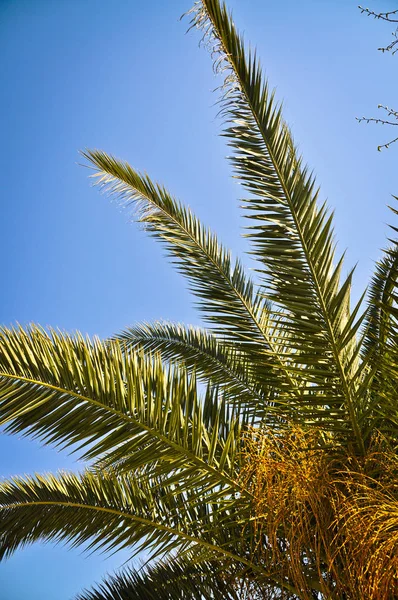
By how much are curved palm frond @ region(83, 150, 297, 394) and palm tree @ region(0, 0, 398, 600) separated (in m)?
0.29

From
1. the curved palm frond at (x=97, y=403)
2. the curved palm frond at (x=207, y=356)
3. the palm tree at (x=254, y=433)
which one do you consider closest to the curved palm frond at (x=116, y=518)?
the palm tree at (x=254, y=433)

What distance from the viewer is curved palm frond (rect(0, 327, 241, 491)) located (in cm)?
310

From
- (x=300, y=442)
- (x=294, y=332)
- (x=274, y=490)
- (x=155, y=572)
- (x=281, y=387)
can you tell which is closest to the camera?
(x=274, y=490)

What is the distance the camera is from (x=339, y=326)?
11.5 ft

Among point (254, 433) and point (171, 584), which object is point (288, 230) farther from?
point (171, 584)

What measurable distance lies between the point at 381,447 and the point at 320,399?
43 centimetres

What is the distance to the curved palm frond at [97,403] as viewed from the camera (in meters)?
3.10

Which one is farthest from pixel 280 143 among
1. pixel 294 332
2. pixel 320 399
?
pixel 320 399

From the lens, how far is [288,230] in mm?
3518

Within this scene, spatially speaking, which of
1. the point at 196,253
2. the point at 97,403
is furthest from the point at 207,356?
the point at 97,403

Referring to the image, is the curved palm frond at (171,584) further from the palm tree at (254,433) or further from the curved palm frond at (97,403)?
the curved palm frond at (97,403)

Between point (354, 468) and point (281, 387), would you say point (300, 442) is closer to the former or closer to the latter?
point (354, 468)

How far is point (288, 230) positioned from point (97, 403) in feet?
4.86

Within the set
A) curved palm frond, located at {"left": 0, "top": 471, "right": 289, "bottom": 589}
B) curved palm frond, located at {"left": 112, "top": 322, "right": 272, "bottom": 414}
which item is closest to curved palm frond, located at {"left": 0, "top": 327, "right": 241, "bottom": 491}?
curved palm frond, located at {"left": 0, "top": 471, "right": 289, "bottom": 589}
